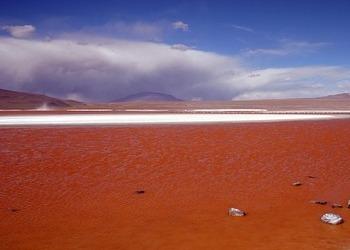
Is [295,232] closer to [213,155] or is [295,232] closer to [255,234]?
[255,234]

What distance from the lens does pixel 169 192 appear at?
10.3 metres

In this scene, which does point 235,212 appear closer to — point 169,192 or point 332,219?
point 332,219

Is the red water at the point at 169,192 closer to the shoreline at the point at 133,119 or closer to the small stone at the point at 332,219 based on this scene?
the small stone at the point at 332,219

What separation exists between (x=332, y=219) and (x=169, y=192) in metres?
3.84

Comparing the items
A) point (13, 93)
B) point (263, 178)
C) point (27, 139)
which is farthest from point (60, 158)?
Answer: point (13, 93)

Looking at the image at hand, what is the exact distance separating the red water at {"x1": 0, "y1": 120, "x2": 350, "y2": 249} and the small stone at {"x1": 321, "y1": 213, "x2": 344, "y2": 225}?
0.39ft

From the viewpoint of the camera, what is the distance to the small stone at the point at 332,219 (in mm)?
7668

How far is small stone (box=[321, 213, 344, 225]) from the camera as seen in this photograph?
7668 mm

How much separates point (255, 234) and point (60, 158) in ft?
27.9

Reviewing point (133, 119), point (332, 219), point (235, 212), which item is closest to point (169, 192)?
point (235, 212)

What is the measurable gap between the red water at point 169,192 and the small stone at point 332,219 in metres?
0.12

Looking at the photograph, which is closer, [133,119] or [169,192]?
[169,192]

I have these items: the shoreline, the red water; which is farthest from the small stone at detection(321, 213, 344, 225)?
the shoreline

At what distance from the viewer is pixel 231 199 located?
9.70 metres
